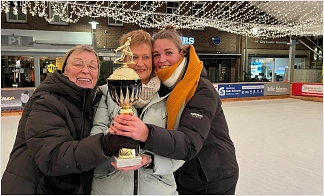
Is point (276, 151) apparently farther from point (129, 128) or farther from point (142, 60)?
point (129, 128)

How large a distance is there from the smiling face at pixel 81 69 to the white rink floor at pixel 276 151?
6.90 ft

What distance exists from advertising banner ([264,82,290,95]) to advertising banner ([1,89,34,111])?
9.21 m

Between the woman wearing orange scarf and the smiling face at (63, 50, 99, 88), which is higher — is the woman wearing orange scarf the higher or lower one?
the lower one

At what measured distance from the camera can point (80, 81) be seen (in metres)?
1.37

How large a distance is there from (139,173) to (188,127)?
0.30 m

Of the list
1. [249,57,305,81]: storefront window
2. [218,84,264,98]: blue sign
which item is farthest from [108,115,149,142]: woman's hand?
[249,57,305,81]: storefront window

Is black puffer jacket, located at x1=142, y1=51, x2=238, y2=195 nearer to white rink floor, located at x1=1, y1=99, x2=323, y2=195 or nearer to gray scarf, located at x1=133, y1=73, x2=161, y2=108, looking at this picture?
gray scarf, located at x1=133, y1=73, x2=161, y2=108

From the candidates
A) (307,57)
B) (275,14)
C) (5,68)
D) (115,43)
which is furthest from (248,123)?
(307,57)

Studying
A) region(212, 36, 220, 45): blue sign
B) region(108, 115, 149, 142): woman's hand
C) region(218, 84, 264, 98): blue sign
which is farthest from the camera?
region(212, 36, 220, 45): blue sign

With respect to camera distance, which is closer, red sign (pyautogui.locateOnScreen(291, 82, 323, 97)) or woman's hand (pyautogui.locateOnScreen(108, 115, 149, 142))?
woman's hand (pyautogui.locateOnScreen(108, 115, 149, 142))

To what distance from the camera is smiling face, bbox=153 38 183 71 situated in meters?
1.38

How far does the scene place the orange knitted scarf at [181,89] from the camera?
4.01ft

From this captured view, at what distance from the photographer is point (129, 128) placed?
99 centimetres

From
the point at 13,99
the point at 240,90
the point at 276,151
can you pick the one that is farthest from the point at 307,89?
the point at 13,99
